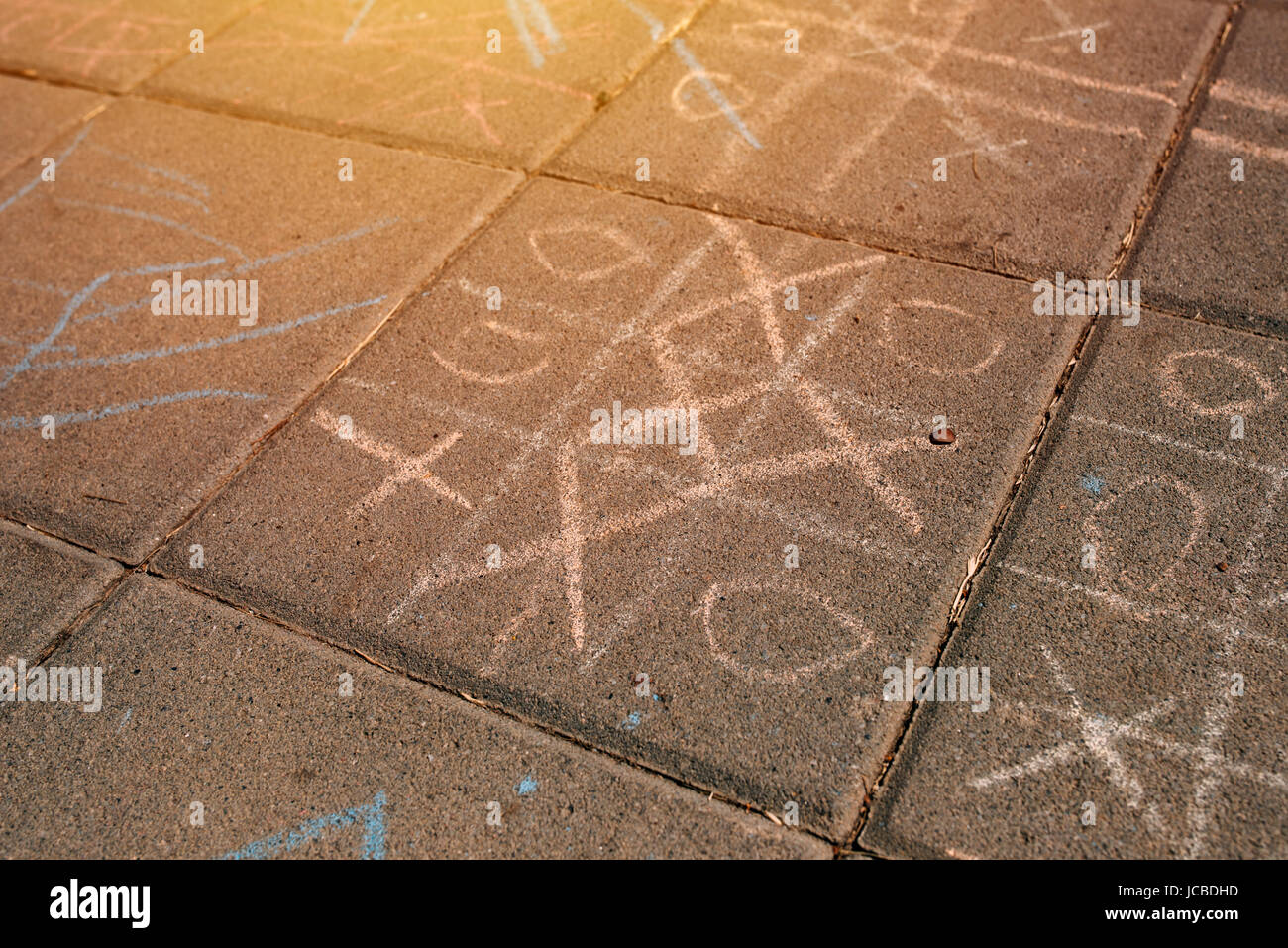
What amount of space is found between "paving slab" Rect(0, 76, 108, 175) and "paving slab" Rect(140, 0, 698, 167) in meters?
0.36

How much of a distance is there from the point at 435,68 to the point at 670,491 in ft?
9.73

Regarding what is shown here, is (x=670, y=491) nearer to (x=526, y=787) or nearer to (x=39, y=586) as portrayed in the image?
(x=526, y=787)

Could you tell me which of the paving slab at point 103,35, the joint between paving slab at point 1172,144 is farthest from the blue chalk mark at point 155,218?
the joint between paving slab at point 1172,144

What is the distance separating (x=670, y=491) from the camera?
307 centimetres

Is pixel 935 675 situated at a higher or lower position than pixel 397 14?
lower

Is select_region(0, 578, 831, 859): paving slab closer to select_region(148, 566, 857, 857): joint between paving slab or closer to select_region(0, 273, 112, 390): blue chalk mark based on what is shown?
select_region(148, 566, 857, 857): joint between paving slab

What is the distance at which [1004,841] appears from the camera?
230cm

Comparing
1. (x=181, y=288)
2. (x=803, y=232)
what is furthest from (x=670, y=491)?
(x=181, y=288)

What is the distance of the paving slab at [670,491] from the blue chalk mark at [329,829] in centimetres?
37

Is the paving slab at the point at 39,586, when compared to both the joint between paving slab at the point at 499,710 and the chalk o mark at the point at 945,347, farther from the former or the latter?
the chalk o mark at the point at 945,347

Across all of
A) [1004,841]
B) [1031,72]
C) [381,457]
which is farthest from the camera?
[1031,72]
